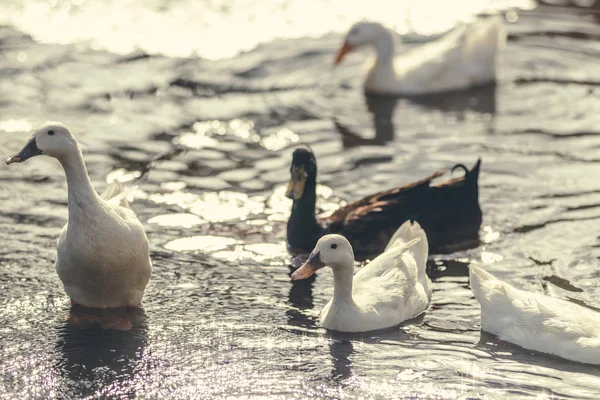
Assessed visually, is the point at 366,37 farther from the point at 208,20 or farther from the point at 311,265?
the point at 311,265

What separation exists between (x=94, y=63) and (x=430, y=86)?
4.21m

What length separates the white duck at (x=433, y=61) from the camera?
14742 millimetres

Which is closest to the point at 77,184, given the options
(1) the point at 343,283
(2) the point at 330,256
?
(2) the point at 330,256

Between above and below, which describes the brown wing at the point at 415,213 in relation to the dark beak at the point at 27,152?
below

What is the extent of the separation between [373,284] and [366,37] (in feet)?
Answer: 20.4

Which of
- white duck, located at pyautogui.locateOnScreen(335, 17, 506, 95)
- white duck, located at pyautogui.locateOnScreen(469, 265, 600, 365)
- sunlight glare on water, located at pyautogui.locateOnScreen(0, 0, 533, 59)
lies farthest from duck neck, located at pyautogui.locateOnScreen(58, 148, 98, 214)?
sunlight glare on water, located at pyautogui.locateOnScreen(0, 0, 533, 59)

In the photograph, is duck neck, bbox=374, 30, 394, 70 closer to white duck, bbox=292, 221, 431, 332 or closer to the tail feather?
the tail feather

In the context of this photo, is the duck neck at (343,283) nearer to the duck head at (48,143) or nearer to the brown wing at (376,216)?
the brown wing at (376,216)

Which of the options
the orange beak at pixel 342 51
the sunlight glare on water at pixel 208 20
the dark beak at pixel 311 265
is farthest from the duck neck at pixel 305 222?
the sunlight glare on water at pixel 208 20

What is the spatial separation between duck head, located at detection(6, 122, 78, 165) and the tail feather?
2892mm

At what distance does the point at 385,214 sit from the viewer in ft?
34.7

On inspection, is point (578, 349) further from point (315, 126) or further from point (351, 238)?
point (315, 126)

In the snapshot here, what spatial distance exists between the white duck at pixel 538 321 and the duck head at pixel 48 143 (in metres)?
3.18

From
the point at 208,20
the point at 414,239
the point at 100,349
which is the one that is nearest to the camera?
the point at 100,349
